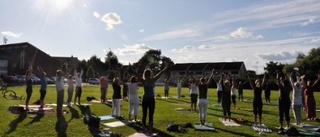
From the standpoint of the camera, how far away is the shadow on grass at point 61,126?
13.0 m

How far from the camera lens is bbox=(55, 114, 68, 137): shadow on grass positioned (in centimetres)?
1300

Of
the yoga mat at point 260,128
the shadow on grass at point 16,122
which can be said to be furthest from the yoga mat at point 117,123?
the yoga mat at point 260,128

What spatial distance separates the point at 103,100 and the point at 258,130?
45.9 ft

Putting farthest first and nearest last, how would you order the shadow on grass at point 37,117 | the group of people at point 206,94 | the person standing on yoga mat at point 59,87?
the person standing on yoga mat at point 59,87 → the shadow on grass at point 37,117 → the group of people at point 206,94

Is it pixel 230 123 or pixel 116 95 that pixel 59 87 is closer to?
pixel 116 95

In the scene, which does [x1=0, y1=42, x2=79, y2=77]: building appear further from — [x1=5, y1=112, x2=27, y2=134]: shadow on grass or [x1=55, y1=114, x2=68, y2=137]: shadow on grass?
[x1=55, y1=114, x2=68, y2=137]: shadow on grass

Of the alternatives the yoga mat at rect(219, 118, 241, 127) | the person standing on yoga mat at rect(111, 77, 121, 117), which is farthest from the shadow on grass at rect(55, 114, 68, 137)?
the yoga mat at rect(219, 118, 241, 127)

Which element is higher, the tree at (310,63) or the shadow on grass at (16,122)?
the tree at (310,63)

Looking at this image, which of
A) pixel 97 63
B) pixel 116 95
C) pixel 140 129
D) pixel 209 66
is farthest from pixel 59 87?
pixel 97 63

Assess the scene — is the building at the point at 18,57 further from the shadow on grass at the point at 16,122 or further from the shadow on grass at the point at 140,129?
the shadow on grass at the point at 140,129

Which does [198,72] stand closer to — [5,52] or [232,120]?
[5,52]

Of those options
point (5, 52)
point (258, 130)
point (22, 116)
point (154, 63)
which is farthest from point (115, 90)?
point (154, 63)

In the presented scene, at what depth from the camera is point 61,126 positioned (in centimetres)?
1442

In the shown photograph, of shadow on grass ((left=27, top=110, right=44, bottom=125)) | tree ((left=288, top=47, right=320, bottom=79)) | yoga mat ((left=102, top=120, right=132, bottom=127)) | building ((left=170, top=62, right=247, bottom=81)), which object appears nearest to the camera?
yoga mat ((left=102, top=120, right=132, bottom=127))
